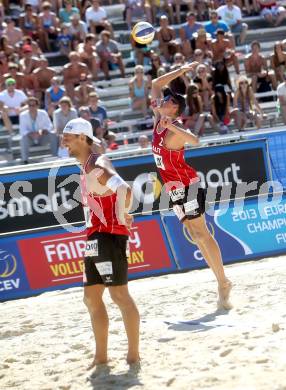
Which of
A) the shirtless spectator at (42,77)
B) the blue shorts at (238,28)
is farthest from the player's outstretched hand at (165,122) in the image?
the blue shorts at (238,28)

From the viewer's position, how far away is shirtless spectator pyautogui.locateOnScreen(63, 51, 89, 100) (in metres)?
15.4

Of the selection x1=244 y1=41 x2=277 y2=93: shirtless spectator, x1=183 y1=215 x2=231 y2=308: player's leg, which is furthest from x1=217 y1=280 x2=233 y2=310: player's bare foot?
x1=244 y1=41 x2=277 y2=93: shirtless spectator

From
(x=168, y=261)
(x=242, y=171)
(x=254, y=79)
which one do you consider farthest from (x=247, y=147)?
(x=254, y=79)

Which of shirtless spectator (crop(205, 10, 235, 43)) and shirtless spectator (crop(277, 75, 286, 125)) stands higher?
shirtless spectator (crop(205, 10, 235, 43))

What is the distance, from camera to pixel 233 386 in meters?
5.15

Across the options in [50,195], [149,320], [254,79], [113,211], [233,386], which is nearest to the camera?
[233,386]

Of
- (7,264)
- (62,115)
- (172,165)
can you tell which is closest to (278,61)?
(62,115)

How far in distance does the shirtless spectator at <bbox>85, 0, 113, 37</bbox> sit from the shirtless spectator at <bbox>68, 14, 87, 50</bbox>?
0.40m

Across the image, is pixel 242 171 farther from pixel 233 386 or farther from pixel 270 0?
pixel 270 0

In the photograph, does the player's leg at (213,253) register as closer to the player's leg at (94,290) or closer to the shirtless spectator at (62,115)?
the player's leg at (94,290)

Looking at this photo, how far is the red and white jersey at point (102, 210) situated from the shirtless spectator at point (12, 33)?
35.0ft

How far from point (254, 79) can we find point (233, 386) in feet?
39.8

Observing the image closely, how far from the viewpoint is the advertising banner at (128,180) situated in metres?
11.0

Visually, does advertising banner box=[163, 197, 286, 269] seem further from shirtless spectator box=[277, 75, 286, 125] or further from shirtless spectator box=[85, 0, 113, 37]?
shirtless spectator box=[85, 0, 113, 37]
